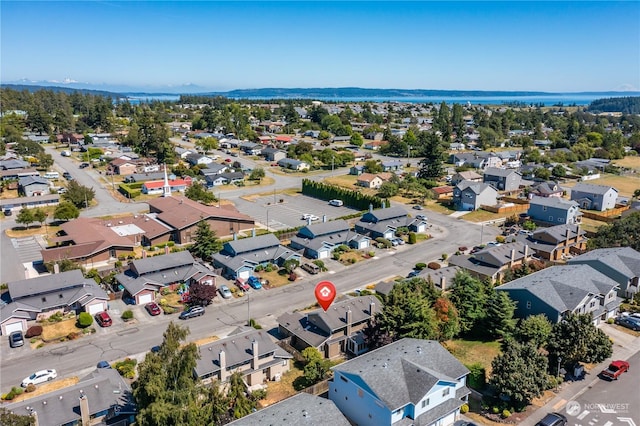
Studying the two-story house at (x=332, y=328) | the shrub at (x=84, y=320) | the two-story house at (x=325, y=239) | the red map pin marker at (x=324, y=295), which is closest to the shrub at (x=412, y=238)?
the two-story house at (x=325, y=239)

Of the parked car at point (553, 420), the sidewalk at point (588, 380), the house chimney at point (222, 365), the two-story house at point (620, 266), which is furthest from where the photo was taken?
the two-story house at point (620, 266)

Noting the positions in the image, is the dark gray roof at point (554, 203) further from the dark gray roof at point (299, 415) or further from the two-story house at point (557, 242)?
the dark gray roof at point (299, 415)

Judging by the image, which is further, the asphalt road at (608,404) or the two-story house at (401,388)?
the asphalt road at (608,404)

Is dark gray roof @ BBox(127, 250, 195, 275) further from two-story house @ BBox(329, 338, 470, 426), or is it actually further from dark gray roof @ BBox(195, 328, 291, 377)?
two-story house @ BBox(329, 338, 470, 426)

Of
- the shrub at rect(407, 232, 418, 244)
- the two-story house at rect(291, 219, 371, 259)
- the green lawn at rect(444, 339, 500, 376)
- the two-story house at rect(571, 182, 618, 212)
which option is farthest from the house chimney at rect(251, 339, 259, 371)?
the two-story house at rect(571, 182, 618, 212)

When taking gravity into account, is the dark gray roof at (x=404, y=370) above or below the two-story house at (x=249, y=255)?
above

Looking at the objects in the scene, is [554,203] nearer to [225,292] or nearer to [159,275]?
[225,292]

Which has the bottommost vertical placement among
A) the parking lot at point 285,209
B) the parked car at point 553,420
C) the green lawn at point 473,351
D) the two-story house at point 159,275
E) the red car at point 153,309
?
the green lawn at point 473,351
